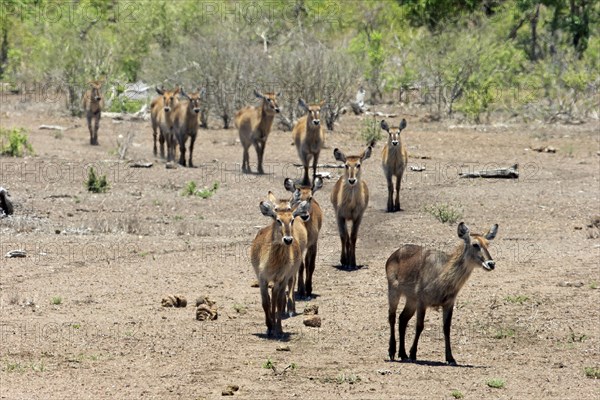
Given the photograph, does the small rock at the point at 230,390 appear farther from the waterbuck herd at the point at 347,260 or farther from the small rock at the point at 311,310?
the small rock at the point at 311,310

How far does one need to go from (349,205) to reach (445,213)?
320cm

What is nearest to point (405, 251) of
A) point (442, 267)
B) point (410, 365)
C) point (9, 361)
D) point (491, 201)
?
point (442, 267)

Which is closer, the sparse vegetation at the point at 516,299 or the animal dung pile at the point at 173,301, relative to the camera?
the animal dung pile at the point at 173,301

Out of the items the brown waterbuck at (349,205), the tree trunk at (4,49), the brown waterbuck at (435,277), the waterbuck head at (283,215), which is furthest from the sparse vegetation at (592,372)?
the tree trunk at (4,49)

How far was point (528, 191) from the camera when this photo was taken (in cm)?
2061

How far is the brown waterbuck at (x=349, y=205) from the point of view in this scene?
15.1m

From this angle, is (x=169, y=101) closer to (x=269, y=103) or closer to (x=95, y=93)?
(x=269, y=103)

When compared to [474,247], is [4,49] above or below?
above

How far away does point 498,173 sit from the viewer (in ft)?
72.3

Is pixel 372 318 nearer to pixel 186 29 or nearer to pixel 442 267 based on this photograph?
pixel 442 267

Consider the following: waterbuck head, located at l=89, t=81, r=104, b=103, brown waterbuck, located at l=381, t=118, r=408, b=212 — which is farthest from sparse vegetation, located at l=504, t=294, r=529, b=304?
waterbuck head, located at l=89, t=81, r=104, b=103

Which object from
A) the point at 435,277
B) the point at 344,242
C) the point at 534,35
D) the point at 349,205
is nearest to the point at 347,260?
the point at 344,242

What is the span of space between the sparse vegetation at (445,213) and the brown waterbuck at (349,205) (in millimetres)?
2756

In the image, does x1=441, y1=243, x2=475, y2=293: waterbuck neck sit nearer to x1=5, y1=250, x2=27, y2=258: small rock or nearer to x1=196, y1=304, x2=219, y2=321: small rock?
x1=196, y1=304, x2=219, y2=321: small rock
